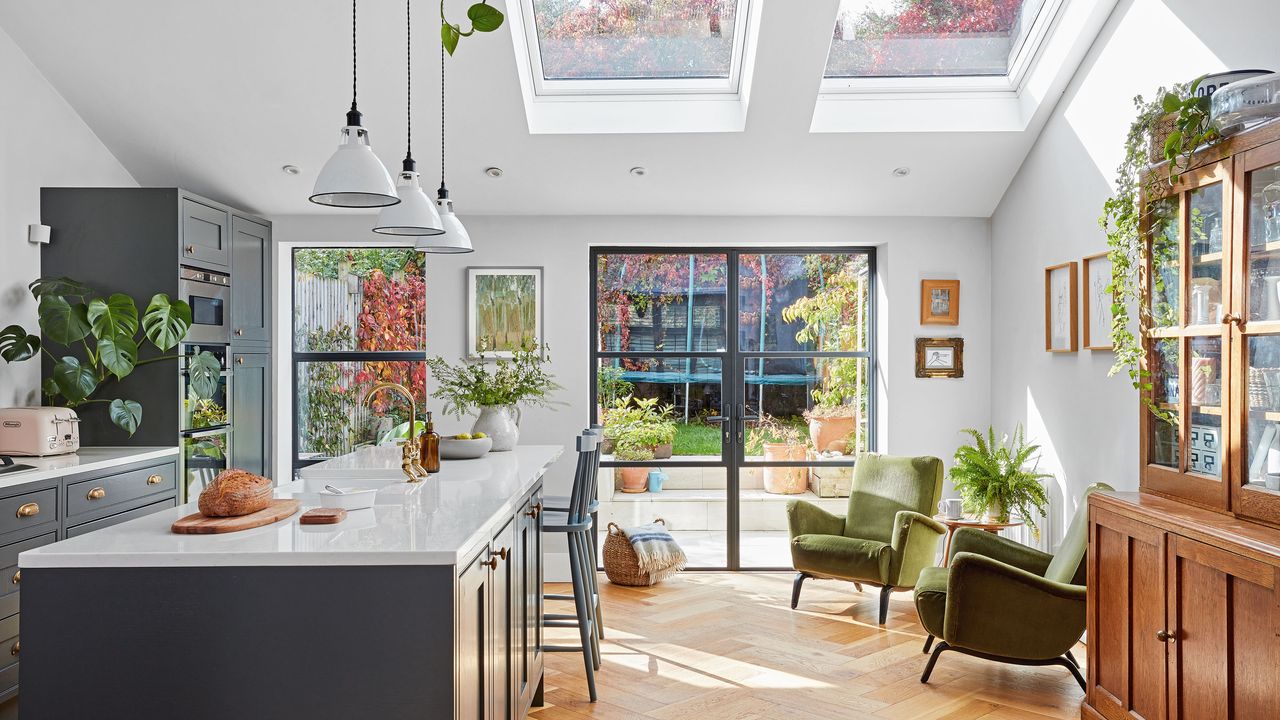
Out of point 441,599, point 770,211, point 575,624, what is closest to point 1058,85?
point 770,211

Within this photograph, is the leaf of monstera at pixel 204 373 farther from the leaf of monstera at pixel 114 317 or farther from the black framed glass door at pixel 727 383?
the black framed glass door at pixel 727 383

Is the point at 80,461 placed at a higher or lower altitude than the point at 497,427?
lower

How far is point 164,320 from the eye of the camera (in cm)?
396

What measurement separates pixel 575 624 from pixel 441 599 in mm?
1852

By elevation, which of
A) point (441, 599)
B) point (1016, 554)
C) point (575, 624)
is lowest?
point (575, 624)

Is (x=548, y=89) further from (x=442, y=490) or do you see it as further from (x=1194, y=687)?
(x=1194, y=687)

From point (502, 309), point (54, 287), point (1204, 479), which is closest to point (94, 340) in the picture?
point (54, 287)

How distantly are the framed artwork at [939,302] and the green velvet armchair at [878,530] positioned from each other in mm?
981

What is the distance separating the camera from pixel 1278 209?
2.25 meters

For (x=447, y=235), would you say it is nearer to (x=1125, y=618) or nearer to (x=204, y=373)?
(x=204, y=373)

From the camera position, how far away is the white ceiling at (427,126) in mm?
3781

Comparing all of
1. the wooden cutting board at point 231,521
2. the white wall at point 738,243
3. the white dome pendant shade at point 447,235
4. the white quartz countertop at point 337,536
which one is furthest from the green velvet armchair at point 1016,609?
the wooden cutting board at point 231,521

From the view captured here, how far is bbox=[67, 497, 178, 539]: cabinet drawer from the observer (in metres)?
3.48

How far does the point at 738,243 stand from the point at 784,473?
150 centimetres
